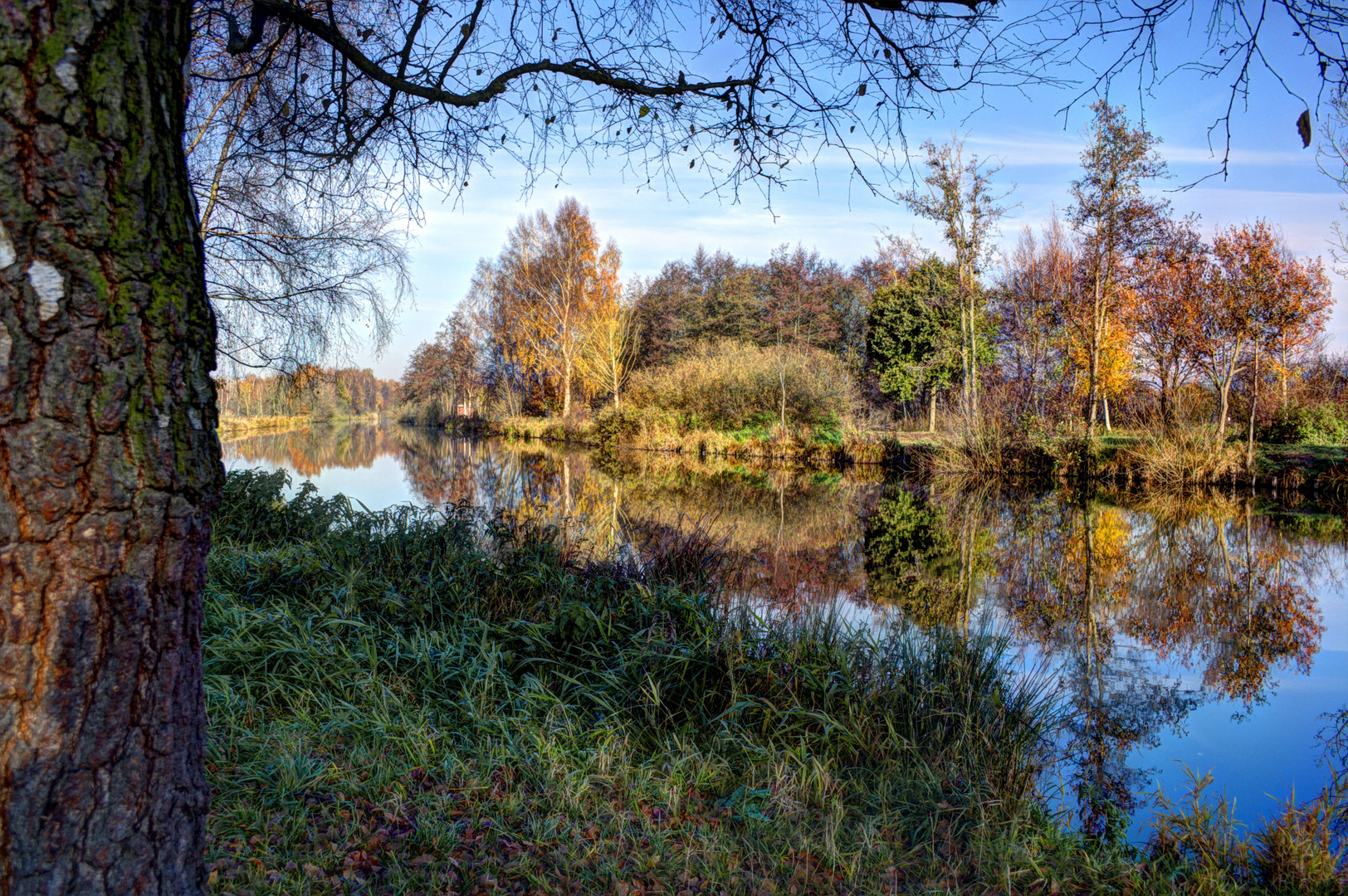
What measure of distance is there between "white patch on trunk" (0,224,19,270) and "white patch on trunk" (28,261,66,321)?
24 mm

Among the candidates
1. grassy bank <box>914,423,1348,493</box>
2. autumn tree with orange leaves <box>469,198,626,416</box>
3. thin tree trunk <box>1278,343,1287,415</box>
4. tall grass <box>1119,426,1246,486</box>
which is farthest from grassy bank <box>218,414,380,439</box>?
thin tree trunk <box>1278,343,1287,415</box>

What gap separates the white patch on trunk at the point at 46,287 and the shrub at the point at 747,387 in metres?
20.7

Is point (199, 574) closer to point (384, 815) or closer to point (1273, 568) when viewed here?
point (384, 815)

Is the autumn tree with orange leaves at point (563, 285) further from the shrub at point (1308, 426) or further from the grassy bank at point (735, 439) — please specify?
the shrub at point (1308, 426)

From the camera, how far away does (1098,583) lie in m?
8.30

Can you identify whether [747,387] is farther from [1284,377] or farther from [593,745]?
[593,745]

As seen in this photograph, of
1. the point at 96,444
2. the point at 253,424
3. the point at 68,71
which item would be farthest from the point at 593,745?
the point at 253,424

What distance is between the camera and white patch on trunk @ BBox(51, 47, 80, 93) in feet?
3.67

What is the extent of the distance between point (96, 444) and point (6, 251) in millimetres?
304

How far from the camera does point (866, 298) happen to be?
31.0 meters

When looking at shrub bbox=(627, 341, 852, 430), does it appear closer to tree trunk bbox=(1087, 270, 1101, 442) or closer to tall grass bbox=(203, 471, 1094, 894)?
tree trunk bbox=(1087, 270, 1101, 442)

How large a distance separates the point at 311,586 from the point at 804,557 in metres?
5.86

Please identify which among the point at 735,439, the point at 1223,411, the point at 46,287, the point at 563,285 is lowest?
the point at 735,439

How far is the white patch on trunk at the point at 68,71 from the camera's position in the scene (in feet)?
3.67
